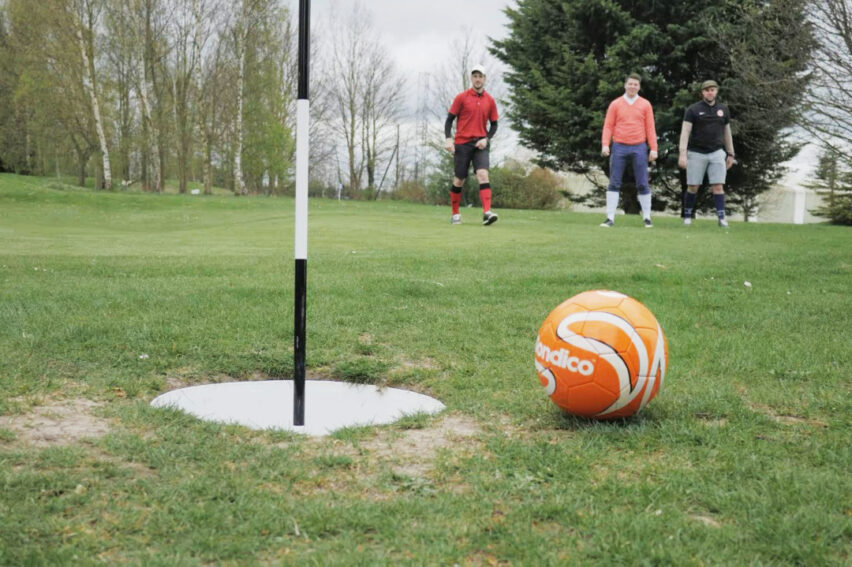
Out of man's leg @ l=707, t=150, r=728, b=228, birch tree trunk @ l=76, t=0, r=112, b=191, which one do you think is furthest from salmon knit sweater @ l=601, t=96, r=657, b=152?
birch tree trunk @ l=76, t=0, r=112, b=191

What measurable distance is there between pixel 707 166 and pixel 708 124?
874 mm

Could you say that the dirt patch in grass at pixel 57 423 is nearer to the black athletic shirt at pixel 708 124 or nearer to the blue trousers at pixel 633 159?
the blue trousers at pixel 633 159

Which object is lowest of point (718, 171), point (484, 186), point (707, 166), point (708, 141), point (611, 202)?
point (611, 202)

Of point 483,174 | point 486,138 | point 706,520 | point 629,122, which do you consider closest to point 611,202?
point 629,122

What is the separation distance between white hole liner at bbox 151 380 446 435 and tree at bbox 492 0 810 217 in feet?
69.4

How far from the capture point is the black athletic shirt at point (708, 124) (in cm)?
1383

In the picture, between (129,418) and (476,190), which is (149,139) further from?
(129,418)

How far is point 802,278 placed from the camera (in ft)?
25.6

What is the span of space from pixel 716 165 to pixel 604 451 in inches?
494

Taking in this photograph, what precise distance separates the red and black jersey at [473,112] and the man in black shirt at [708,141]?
3643 millimetres

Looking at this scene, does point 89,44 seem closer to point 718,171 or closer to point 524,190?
point 524,190

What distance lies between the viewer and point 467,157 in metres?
13.6

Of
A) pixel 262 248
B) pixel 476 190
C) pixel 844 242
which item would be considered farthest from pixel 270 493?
pixel 476 190

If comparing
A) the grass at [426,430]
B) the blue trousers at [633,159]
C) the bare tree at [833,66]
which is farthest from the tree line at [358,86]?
the grass at [426,430]
